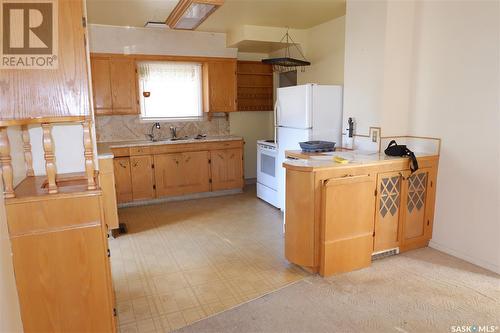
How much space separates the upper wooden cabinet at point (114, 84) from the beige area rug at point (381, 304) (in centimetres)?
369

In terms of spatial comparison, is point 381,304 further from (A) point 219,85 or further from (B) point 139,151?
(A) point 219,85

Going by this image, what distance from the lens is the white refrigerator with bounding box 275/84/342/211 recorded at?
407 cm

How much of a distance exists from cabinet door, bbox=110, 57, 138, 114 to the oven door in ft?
6.60

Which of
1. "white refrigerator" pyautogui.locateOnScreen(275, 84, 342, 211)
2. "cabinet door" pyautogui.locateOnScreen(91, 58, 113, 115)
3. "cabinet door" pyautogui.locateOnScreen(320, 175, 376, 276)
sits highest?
"cabinet door" pyautogui.locateOnScreen(91, 58, 113, 115)

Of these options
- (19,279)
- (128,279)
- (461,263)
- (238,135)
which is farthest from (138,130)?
(461,263)

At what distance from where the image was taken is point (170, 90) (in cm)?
574

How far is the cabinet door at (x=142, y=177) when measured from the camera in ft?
16.5

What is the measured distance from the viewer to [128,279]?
2973mm

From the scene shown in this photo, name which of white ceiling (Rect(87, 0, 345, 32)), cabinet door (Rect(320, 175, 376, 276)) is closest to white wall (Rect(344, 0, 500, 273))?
white ceiling (Rect(87, 0, 345, 32))

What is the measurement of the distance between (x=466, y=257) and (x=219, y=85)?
4.07m

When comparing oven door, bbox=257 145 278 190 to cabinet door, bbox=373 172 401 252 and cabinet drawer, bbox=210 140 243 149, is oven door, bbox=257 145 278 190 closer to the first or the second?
cabinet drawer, bbox=210 140 243 149

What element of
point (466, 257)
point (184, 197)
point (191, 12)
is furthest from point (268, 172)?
point (466, 257)

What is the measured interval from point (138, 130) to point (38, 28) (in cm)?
387

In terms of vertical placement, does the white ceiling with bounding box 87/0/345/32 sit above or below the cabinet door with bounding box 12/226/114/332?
above
